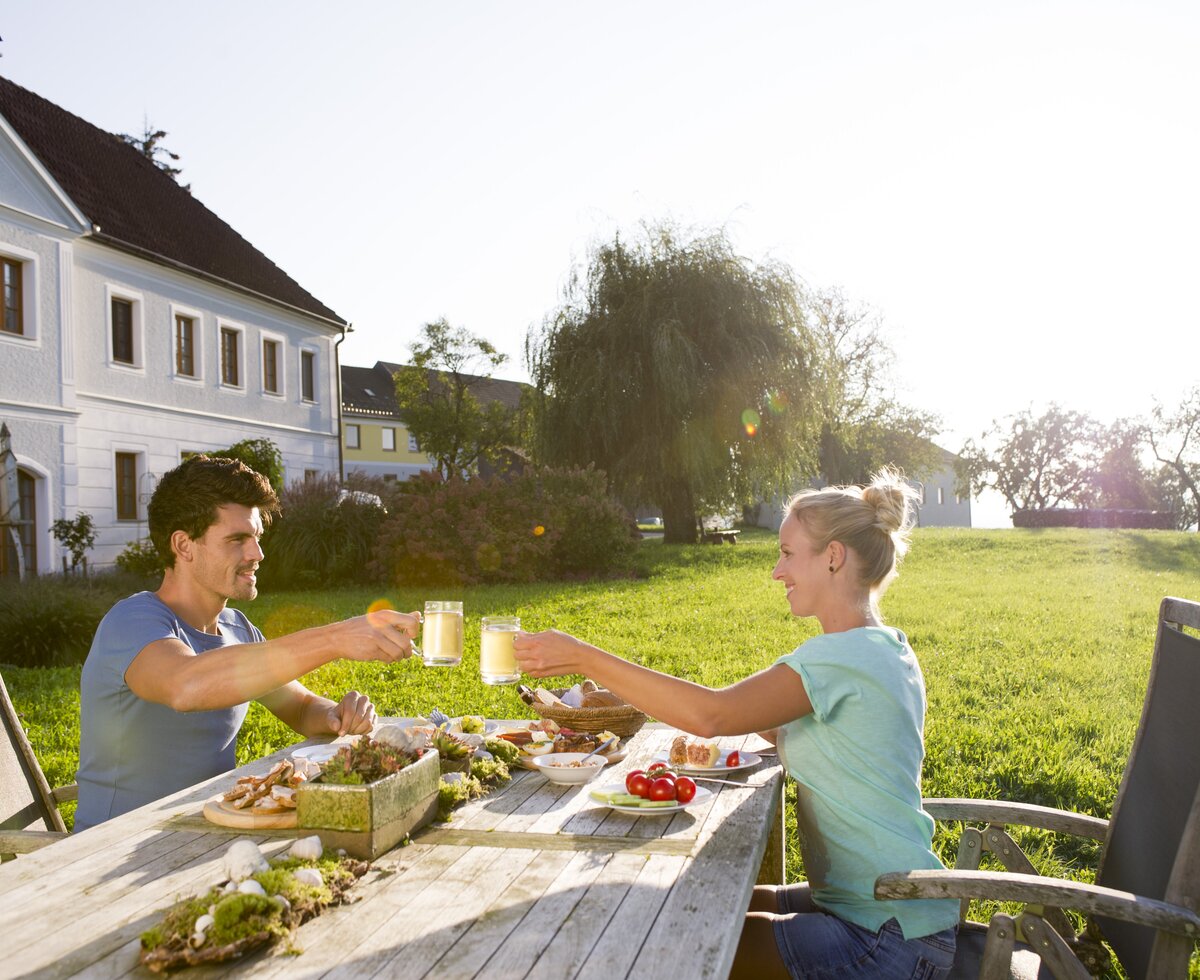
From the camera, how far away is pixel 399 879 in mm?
2174

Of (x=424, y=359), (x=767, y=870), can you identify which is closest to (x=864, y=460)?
(x=424, y=359)

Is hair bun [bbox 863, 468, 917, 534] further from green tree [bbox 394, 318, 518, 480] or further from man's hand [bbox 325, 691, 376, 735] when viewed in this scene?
green tree [bbox 394, 318, 518, 480]

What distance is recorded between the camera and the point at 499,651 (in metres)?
3.05

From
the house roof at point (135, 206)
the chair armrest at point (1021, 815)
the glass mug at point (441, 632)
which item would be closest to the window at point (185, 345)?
the house roof at point (135, 206)

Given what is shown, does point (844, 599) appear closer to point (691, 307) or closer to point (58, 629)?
point (58, 629)

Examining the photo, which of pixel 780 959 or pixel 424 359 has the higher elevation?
pixel 424 359

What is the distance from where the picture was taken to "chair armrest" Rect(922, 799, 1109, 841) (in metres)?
2.88

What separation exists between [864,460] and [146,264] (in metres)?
33.7

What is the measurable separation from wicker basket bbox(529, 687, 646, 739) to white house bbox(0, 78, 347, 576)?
17.0m

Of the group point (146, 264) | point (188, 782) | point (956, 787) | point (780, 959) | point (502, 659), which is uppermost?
point (146, 264)

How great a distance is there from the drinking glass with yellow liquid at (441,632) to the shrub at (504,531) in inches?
586

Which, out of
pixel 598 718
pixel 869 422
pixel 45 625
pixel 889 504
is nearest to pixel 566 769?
pixel 598 718

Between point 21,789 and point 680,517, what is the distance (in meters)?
23.4

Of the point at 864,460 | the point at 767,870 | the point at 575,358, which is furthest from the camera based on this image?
the point at 864,460
